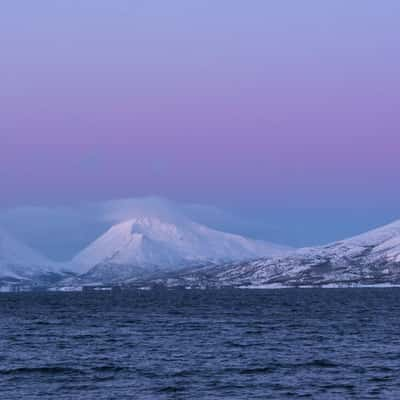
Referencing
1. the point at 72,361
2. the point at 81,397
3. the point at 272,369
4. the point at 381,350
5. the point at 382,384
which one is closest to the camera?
the point at 81,397

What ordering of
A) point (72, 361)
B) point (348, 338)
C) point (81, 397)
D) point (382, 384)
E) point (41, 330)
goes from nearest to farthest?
point (81, 397) < point (382, 384) < point (72, 361) < point (348, 338) < point (41, 330)

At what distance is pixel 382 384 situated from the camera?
243ft

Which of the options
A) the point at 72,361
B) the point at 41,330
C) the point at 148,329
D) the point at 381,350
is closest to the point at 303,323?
the point at 148,329

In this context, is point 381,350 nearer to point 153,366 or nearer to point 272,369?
point 272,369

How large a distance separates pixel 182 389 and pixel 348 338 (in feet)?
158

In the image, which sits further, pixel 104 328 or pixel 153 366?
pixel 104 328

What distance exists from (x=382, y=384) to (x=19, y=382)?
28564 millimetres

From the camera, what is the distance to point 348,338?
4584 inches

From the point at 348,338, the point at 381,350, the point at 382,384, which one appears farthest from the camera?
the point at 348,338

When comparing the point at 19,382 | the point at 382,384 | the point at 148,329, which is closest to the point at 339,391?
the point at 382,384

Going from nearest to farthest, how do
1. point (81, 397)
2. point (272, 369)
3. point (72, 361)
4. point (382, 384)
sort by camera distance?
point (81, 397) < point (382, 384) < point (272, 369) < point (72, 361)

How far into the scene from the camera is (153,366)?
86500 mm

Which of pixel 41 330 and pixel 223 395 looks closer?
pixel 223 395

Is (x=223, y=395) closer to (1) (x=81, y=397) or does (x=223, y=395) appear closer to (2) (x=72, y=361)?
(1) (x=81, y=397)
